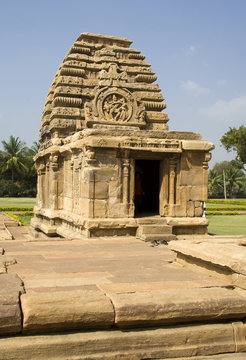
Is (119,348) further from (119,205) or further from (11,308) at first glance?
(119,205)

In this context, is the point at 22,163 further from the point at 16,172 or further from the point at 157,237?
the point at 157,237

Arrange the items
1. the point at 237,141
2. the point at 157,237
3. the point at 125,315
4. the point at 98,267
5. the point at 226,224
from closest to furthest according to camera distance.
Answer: the point at 125,315, the point at 98,267, the point at 157,237, the point at 226,224, the point at 237,141

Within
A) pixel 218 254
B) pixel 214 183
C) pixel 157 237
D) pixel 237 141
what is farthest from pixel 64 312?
pixel 214 183

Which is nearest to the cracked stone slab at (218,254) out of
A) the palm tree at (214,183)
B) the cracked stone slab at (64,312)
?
the cracked stone slab at (64,312)

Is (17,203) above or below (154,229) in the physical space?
below

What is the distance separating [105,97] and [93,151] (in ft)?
10.7

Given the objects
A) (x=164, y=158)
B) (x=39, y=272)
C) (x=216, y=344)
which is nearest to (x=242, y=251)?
(x=216, y=344)

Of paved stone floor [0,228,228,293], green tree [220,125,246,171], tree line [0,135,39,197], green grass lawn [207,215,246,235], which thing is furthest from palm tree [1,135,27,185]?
paved stone floor [0,228,228,293]

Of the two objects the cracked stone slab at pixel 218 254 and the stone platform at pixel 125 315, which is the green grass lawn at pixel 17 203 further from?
the stone platform at pixel 125 315

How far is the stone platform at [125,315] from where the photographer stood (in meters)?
3.53

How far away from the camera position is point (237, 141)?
4459cm

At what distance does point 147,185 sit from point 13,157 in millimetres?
35986

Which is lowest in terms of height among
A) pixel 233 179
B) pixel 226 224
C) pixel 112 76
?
pixel 226 224

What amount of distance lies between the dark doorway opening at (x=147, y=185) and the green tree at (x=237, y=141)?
110 ft
